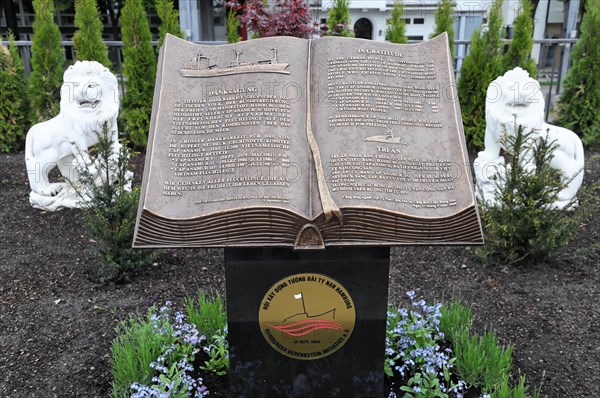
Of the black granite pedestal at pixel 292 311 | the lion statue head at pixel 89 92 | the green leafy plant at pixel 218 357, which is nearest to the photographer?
the black granite pedestal at pixel 292 311

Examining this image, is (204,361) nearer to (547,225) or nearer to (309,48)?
(309,48)

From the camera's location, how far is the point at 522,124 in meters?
5.59

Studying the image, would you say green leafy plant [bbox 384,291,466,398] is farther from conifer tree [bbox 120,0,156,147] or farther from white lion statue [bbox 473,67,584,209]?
conifer tree [bbox 120,0,156,147]

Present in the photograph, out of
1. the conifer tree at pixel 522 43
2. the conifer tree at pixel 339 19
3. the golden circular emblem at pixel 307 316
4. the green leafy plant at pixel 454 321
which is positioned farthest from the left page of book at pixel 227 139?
the conifer tree at pixel 522 43

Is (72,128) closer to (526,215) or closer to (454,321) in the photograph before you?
(454,321)

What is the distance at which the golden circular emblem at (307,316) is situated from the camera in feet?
9.70

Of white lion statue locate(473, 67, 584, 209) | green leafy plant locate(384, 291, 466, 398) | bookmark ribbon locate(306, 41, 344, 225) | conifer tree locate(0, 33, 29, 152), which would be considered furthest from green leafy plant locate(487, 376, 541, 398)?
conifer tree locate(0, 33, 29, 152)

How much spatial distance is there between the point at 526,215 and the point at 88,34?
676 centimetres

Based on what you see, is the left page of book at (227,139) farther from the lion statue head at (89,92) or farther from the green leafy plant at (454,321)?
the lion statue head at (89,92)

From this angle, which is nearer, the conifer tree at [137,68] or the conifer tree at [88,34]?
the conifer tree at [88,34]

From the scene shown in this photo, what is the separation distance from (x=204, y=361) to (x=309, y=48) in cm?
206

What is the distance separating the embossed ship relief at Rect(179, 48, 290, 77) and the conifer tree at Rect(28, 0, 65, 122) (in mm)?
6316

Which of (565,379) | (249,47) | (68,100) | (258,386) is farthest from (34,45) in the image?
(565,379)

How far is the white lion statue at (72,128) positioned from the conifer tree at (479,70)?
511cm
